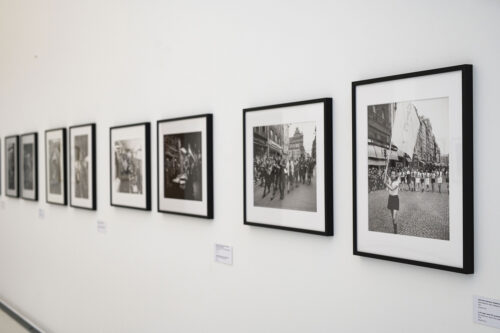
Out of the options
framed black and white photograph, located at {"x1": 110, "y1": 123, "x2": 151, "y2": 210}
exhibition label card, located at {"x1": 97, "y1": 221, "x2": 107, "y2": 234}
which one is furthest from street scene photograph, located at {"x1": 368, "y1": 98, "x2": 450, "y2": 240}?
exhibition label card, located at {"x1": 97, "y1": 221, "x2": 107, "y2": 234}

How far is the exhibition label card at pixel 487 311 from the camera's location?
93.3 inches

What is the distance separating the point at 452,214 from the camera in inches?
98.7

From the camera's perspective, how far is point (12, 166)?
323 inches

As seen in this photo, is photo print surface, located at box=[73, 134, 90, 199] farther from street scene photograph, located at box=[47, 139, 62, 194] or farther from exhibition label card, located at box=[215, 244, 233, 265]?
exhibition label card, located at box=[215, 244, 233, 265]

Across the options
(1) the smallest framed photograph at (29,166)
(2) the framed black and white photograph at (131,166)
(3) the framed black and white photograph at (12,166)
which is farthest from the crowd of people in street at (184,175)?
(3) the framed black and white photograph at (12,166)

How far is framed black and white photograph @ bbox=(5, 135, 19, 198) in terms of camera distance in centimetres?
800

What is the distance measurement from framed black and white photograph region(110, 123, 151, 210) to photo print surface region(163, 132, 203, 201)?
368mm

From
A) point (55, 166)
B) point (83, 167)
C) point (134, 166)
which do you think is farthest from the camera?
point (55, 166)

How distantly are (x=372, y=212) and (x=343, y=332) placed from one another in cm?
83

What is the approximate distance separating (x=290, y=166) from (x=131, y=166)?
2.33 m

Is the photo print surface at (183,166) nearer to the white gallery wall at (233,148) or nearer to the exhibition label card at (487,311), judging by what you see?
the white gallery wall at (233,148)

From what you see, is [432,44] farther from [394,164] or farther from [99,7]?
[99,7]

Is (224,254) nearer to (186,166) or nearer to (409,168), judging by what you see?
(186,166)

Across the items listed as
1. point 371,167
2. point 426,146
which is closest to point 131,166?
point 371,167
